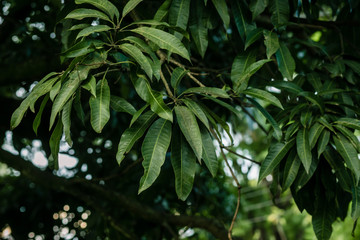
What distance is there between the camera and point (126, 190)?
2549mm

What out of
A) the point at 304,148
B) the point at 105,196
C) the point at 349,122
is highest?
the point at 349,122

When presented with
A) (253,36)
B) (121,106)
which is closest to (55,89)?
(121,106)

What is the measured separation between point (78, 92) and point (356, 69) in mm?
1074

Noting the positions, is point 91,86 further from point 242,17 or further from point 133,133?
point 242,17

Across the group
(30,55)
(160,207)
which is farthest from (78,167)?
(30,55)

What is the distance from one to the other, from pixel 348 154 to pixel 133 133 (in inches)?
24.8

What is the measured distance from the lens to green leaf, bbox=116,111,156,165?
0.97 m

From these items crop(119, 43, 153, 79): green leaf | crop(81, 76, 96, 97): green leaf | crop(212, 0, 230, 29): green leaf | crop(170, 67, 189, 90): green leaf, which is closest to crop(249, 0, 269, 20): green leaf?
crop(212, 0, 230, 29): green leaf

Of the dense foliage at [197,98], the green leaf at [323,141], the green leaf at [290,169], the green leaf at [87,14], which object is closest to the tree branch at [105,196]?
the dense foliage at [197,98]

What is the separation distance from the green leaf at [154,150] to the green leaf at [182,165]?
6 cm

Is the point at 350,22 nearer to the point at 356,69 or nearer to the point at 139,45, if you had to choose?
the point at 356,69

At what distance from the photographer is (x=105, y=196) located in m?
2.12

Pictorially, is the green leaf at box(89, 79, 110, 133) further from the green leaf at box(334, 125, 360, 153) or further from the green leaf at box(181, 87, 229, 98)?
the green leaf at box(334, 125, 360, 153)

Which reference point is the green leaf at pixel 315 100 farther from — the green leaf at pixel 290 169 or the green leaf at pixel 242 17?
the green leaf at pixel 242 17
